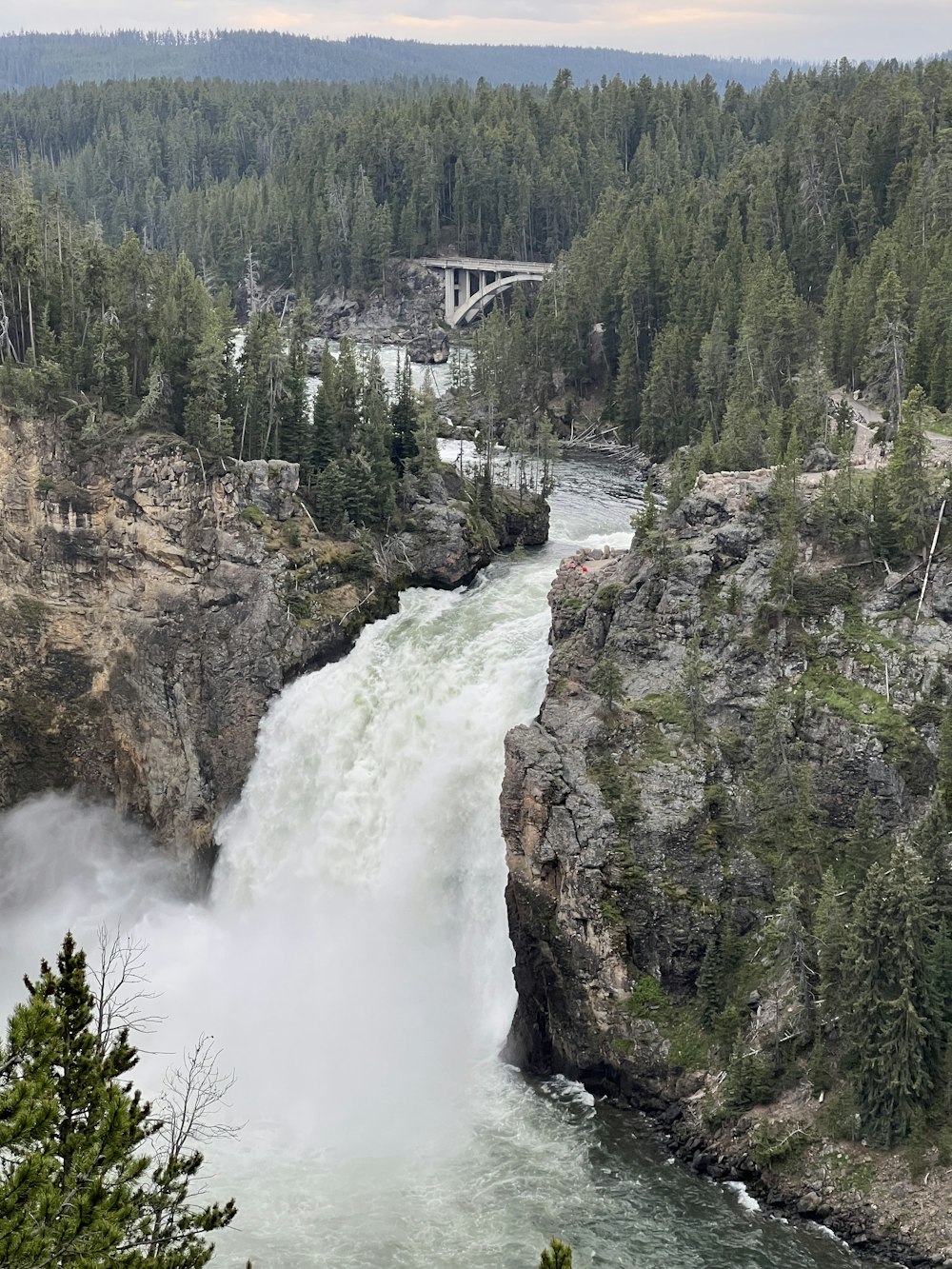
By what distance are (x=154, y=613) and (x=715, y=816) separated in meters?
30.5

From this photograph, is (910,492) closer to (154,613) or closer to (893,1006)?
(893,1006)

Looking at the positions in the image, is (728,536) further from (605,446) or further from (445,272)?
(445,272)

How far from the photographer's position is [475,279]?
183 meters

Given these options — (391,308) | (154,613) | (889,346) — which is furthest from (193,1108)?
(391,308)

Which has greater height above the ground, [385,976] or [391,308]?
[391,308]

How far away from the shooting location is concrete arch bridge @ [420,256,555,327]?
17600 centimetres

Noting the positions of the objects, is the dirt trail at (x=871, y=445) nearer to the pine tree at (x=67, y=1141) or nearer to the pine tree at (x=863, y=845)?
the pine tree at (x=863, y=845)

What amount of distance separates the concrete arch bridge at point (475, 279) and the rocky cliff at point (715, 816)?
114 m

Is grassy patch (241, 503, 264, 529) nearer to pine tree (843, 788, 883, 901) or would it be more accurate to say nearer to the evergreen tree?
the evergreen tree

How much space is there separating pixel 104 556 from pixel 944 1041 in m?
45.7

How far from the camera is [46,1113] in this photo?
82.4 feet

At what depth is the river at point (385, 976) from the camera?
163ft

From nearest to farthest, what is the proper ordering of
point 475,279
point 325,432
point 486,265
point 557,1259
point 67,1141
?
point 557,1259, point 67,1141, point 325,432, point 486,265, point 475,279

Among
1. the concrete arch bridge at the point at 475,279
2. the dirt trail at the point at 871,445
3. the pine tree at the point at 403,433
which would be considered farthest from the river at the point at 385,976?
the concrete arch bridge at the point at 475,279
